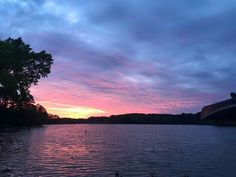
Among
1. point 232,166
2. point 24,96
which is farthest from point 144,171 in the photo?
point 24,96

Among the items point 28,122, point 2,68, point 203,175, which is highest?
point 2,68

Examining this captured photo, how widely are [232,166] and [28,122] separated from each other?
98717mm

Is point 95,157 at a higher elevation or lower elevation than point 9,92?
lower

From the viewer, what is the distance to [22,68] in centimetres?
10588

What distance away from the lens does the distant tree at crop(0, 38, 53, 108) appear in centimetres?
9519

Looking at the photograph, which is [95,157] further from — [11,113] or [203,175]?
[11,113]

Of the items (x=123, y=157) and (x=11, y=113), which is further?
(x=11, y=113)

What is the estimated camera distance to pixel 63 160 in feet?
147

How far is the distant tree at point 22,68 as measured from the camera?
9519cm

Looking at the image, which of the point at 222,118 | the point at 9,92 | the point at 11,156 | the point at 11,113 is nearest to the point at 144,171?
the point at 11,156

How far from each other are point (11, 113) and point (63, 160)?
76299mm

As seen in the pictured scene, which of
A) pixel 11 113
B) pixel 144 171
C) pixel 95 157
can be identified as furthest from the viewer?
pixel 11 113

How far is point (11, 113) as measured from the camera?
117500 mm

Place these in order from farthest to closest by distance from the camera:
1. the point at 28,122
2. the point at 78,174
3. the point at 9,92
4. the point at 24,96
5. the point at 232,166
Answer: the point at 28,122
the point at 24,96
the point at 9,92
the point at 232,166
the point at 78,174
